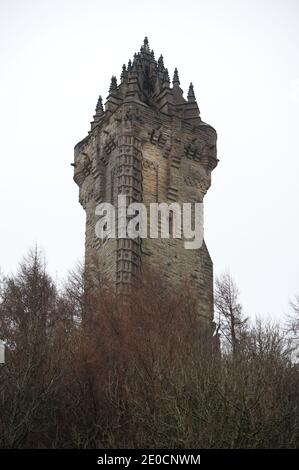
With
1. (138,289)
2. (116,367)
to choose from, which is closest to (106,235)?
(138,289)

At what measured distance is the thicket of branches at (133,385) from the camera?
58.6 ft

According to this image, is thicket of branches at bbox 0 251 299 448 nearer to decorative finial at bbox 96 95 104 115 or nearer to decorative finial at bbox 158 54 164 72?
decorative finial at bbox 96 95 104 115

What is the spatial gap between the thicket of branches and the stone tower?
8.92 meters

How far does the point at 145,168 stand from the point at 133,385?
21.8m

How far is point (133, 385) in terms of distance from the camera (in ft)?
70.6

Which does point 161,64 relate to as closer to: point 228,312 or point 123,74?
point 123,74

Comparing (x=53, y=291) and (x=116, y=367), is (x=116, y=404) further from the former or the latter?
(x=53, y=291)

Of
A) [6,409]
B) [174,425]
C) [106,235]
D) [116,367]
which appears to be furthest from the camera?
[106,235]

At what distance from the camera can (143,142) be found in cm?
4191

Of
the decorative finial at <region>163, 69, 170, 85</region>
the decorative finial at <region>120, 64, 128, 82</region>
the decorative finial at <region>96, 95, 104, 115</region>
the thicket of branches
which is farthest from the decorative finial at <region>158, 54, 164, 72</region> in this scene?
the thicket of branches

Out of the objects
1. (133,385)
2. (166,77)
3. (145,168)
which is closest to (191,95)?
(166,77)

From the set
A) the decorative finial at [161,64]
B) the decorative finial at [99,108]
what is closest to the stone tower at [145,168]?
the decorative finial at [99,108]

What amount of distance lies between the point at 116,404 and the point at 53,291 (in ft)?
39.6
